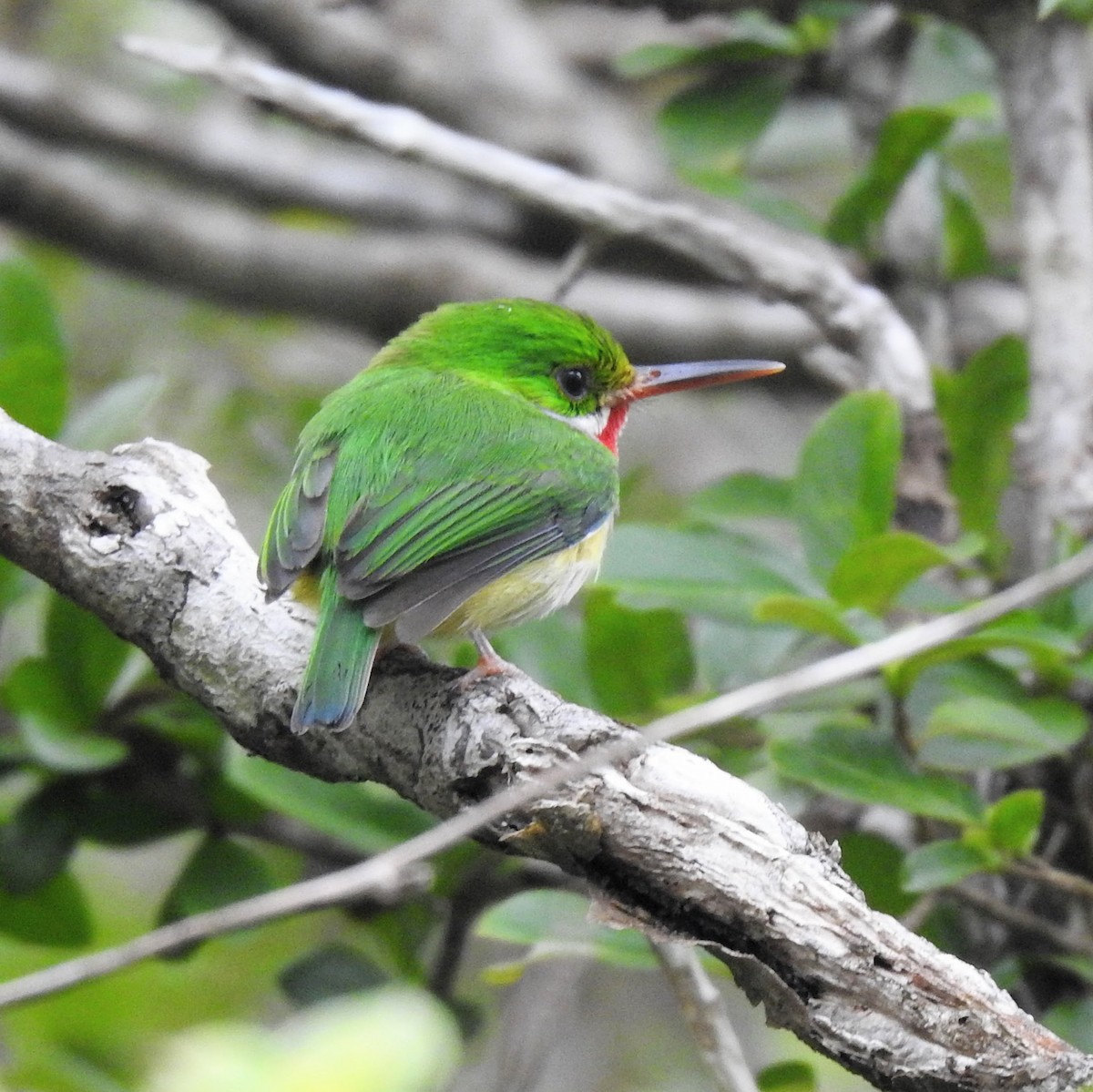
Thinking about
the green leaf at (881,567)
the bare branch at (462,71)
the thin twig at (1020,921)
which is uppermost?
the bare branch at (462,71)

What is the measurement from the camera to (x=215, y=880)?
10.3 ft

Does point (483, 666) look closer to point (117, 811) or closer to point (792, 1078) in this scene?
point (792, 1078)

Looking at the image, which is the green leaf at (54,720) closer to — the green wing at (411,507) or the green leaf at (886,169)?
the green wing at (411,507)

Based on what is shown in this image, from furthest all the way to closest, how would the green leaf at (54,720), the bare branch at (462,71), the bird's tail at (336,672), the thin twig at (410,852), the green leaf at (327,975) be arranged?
1. the bare branch at (462,71)
2. the green leaf at (327,975)
3. the green leaf at (54,720)
4. the bird's tail at (336,672)
5. the thin twig at (410,852)

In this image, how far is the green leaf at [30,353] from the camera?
9.25ft

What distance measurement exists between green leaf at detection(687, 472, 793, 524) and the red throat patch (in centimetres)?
26

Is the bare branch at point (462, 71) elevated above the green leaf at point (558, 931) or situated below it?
above

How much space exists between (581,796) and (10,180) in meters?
4.11

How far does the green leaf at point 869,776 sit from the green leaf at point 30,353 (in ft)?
4.84

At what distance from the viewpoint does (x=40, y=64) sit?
5.53m

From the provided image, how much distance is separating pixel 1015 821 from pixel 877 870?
418mm

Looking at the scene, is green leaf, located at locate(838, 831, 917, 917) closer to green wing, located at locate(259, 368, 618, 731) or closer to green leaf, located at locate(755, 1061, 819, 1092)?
green leaf, located at locate(755, 1061, 819, 1092)

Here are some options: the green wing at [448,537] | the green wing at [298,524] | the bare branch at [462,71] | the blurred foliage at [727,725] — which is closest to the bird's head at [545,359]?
the blurred foliage at [727,725]

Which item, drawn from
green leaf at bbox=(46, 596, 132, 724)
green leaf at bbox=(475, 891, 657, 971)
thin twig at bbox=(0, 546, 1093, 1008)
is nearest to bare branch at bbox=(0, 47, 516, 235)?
green leaf at bbox=(46, 596, 132, 724)
